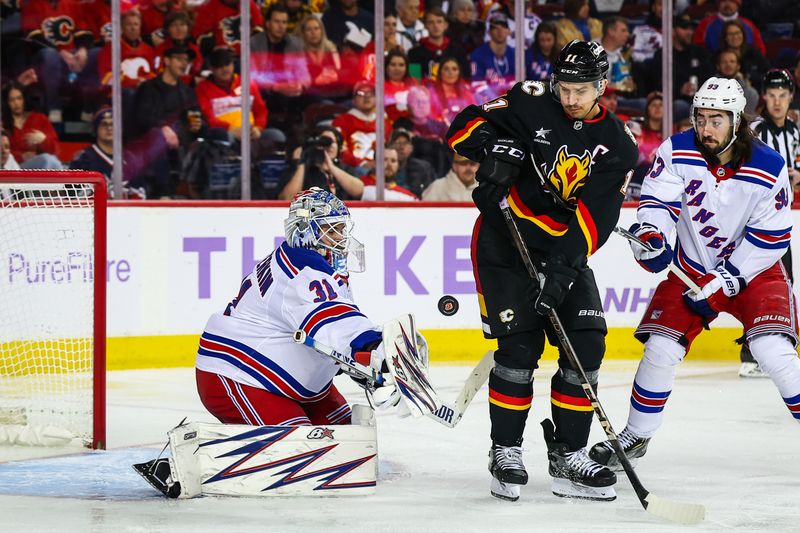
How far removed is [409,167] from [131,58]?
4.58 ft

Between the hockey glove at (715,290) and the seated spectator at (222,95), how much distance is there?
3159mm

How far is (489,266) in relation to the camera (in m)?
3.51

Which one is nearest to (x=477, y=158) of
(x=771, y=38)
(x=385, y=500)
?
(x=385, y=500)

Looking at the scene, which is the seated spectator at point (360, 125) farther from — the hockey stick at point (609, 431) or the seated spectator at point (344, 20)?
the hockey stick at point (609, 431)

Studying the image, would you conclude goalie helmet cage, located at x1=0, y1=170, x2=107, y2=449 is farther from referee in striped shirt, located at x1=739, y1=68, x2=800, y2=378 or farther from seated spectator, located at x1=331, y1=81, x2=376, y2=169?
referee in striped shirt, located at x1=739, y1=68, x2=800, y2=378

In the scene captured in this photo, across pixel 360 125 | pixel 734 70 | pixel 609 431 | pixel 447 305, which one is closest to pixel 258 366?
pixel 447 305

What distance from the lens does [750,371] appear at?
5801mm

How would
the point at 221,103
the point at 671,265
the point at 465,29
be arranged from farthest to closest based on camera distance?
the point at 465,29 → the point at 221,103 → the point at 671,265

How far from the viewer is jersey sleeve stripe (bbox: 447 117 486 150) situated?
11.4 ft

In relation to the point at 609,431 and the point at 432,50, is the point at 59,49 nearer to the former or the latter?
the point at 432,50

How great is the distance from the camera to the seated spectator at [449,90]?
22.0 ft

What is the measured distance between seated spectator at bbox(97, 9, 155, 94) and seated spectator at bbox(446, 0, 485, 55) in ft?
4.92

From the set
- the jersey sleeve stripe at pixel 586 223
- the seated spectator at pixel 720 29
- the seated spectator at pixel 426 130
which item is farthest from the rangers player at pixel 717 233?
the seated spectator at pixel 720 29

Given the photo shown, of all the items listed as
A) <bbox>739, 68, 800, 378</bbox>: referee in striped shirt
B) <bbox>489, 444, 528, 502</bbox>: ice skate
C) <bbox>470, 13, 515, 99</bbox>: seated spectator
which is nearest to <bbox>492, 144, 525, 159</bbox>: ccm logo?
<bbox>489, 444, 528, 502</bbox>: ice skate
